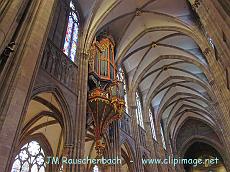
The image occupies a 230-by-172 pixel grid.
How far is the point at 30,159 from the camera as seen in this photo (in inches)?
437

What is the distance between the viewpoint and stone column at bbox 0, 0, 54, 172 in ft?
15.9

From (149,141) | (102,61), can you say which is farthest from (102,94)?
(149,141)

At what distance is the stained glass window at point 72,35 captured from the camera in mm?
10484

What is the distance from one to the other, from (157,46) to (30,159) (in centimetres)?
1163

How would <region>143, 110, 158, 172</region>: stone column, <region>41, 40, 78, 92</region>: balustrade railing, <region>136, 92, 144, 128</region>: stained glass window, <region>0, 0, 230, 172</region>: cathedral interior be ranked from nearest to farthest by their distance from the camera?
<region>0, 0, 230, 172</region>: cathedral interior < <region>41, 40, 78, 92</region>: balustrade railing < <region>143, 110, 158, 172</region>: stone column < <region>136, 92, 144, 128</region>: stained glass window

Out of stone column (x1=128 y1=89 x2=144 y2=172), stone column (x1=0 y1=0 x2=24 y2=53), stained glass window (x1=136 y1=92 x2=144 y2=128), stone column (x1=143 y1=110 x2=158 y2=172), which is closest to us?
stone column (x1=0 y1=0 x2=24 y2=53)

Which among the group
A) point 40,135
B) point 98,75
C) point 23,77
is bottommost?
point 23,77

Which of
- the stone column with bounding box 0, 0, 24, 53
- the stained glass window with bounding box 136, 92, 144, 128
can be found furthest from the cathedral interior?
the stained glass window with bounding box 136, 92, 144, 128

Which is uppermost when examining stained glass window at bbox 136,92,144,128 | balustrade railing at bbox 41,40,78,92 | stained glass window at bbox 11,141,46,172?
stained glass window at bbox 136,92,144,128

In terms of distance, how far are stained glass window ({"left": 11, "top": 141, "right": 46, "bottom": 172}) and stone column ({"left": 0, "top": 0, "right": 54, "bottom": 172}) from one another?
514 cm

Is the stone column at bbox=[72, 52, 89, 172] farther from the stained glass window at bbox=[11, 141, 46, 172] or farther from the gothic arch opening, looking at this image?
the stained glass window at bbox=[11, 141, 46, 172]

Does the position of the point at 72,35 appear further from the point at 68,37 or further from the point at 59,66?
the point at 59,66

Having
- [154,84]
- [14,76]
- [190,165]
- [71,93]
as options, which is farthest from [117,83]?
[190,165]

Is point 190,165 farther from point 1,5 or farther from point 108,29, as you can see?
point 1,5
